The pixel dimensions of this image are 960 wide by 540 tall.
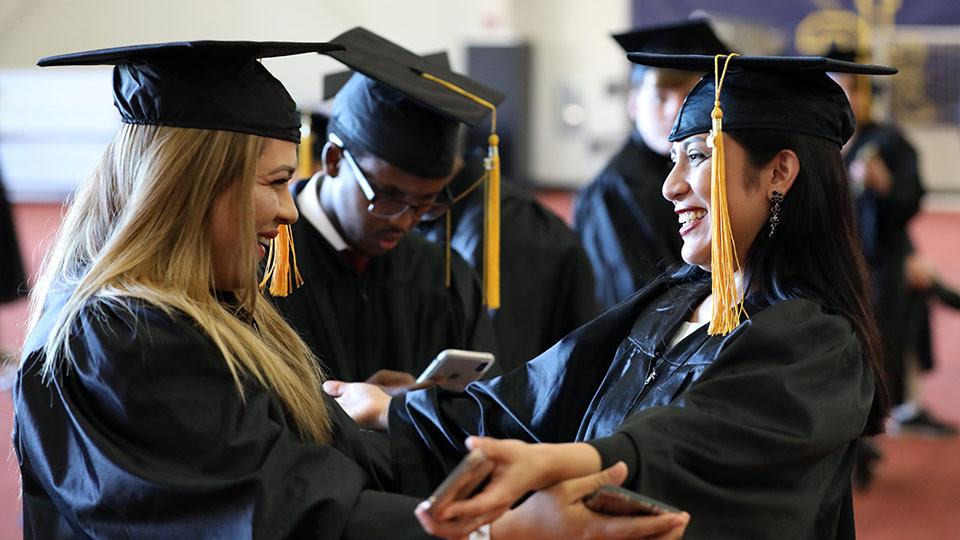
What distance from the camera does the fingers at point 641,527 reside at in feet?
5.82

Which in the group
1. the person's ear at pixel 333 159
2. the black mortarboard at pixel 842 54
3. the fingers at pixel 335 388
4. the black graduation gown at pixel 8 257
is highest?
the black mortarboard at pixel 842 54

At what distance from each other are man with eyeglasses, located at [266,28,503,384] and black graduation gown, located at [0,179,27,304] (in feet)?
14.3

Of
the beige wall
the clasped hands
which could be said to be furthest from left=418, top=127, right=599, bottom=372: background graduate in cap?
the beige wall

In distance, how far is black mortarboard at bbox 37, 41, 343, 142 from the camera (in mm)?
1977

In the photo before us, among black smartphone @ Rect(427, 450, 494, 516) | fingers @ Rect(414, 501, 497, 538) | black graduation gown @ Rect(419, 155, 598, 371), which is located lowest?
black graduation gown @ Rect(419, 155, 598, 371)

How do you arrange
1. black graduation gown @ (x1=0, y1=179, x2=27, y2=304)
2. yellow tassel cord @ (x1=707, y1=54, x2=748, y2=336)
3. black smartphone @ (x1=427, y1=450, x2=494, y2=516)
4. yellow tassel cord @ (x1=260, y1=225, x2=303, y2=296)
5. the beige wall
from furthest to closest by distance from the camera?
the beige wall
black graduation gown @ (x1=0, y1=179, x2=27, y2=304)
yellow tassel cord @ (x1=260, y1=225, x2=303, y2=296)
yellow tassel cord @ (x1=707, y1=54, x2=748, y2=336)
black smartphone @ (x1=427, y1=450, x2=494, y2=516)

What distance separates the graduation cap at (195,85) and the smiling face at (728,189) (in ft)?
2.37

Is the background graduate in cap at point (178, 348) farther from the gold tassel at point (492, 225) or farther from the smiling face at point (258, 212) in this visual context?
the gold tassel at point (492, 225)

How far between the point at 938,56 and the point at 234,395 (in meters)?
14.2

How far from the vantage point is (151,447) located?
6.07 feet

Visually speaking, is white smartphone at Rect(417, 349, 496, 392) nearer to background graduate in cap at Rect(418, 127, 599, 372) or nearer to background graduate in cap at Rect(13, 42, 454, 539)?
background graduate in cap at Rect(13, 42, 454, 539)

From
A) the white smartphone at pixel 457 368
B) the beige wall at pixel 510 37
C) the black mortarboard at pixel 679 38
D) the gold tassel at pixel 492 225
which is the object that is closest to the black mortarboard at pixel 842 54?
the black mortarboard at pixel 679 38

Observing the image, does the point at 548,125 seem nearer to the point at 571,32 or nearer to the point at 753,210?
the point at 571,32

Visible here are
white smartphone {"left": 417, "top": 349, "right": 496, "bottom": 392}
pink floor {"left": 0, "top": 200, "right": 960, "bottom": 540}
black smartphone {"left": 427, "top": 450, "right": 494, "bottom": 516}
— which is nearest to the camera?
black smartphone {"left": 427, "top": 450, "right": 494, "bottom": 516}
